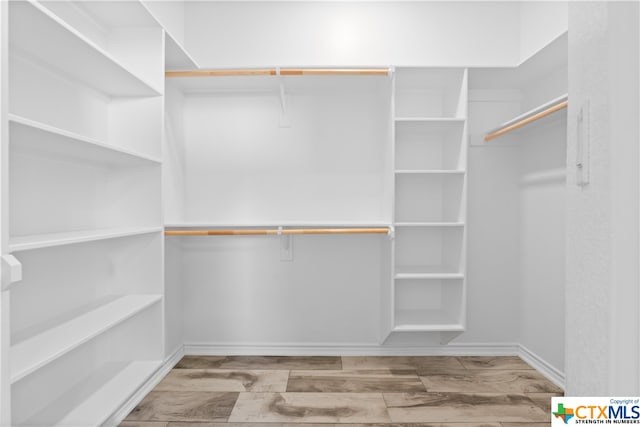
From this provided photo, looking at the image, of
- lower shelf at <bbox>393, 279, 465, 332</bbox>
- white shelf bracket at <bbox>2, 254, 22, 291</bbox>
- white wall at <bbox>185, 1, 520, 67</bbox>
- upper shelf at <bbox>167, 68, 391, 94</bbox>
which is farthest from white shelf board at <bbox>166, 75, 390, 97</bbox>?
white shelf bracket at <bbox>2, 254, 22, 291</bbox>

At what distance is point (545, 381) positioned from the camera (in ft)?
7.93

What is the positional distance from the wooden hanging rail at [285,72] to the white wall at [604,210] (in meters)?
1.69

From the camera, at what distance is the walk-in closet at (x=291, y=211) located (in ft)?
6.02

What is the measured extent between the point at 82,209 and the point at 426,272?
6.75 feet

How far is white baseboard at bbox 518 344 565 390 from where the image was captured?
2365mm

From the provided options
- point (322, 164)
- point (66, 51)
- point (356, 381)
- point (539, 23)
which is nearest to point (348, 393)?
point (356, 381)

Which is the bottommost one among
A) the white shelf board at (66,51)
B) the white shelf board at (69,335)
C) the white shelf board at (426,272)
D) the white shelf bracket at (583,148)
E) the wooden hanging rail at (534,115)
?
the white shelf board at (69,335)

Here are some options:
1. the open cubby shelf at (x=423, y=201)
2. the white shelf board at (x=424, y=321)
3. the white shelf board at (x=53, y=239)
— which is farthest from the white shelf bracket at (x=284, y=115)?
the white shelf board at (x=424, y=321)

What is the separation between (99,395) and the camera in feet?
6.31

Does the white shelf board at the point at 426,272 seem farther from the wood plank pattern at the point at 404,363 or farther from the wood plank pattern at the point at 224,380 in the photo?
the wood plank pattern at the point at 224,380

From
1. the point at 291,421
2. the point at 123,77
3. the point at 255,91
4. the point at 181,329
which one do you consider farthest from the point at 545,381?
the point at 123,77

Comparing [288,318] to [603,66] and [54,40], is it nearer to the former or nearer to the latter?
[54,40]

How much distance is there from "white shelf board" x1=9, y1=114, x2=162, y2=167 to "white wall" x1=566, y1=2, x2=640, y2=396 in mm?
1439

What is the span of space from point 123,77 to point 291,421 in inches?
72.8
